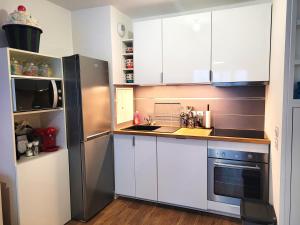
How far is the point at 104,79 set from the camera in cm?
251

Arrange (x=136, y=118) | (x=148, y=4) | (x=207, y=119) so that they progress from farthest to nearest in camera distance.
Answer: (x=136, y=118) → (x=207, y=119) → (x=148, y=4)

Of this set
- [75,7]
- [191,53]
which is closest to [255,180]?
[191,53]

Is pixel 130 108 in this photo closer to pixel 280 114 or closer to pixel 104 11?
pixel 104 11

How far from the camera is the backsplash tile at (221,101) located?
2486mm

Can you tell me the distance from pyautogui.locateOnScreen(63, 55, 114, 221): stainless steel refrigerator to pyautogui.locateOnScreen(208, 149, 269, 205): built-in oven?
120 centimetres

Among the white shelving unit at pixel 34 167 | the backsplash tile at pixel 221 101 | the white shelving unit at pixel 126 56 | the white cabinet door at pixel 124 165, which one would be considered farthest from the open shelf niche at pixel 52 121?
the backsplash tile at pixel 221 101

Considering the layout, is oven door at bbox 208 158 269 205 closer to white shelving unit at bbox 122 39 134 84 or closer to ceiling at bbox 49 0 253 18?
white shelving unit at bbox 122 39 134 84

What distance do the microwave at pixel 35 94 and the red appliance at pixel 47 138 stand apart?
27 centimetres

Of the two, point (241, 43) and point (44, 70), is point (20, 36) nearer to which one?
point (44, 70)

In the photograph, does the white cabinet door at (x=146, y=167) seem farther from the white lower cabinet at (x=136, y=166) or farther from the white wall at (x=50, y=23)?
the white wall at (x=50, y=23)

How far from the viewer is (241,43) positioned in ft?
7.14

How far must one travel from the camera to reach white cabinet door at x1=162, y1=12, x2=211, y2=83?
7.64ft

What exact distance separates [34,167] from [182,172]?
1.44 m

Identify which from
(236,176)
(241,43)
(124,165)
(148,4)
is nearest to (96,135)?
(124,165)
